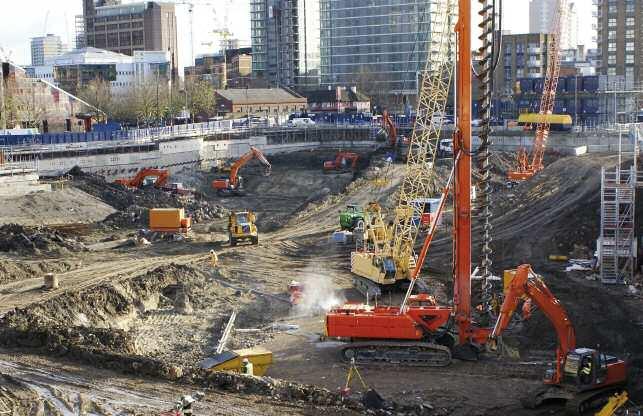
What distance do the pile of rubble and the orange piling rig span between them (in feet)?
64.4

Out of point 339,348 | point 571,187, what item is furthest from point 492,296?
point 571,187

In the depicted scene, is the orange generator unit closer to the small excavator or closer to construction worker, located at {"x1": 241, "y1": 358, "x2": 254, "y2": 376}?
the small excavator

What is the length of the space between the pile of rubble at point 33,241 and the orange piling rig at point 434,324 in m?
19.6

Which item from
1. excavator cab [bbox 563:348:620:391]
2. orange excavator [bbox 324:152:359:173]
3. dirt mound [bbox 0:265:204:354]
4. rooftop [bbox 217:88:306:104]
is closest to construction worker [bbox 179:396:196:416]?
dirt mound [bbox 0:265:204:354]

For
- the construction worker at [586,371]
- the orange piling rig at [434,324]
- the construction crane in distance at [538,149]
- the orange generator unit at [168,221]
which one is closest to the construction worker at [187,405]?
the orange piling rig at [434,324]

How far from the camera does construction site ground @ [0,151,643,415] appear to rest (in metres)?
20.2

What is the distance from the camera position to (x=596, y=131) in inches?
2741

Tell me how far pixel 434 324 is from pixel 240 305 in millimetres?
9273

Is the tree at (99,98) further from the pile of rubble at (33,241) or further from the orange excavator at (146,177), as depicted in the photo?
the pile of rubble at (33,241)

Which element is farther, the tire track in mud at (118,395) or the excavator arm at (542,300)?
the excavator arm at (542,300)

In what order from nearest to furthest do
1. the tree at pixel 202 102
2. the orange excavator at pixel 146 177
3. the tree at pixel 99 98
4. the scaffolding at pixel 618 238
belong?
the scaffolding at pixel 618 238, the orange excavator at pixel 146 177, the tree at pixel 99 98, the tree at pixel 202 102

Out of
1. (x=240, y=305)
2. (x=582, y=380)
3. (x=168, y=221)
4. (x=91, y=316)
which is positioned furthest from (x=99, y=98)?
(x=582, y=380)

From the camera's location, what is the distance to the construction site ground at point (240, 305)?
66.4 ft

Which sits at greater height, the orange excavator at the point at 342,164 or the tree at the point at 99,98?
the tree at the point at 99,98
